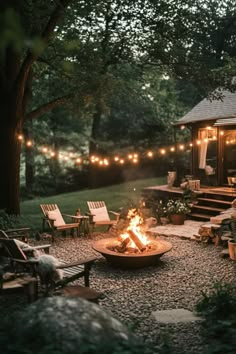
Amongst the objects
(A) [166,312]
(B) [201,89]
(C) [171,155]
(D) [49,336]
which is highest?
(B) [201,89]

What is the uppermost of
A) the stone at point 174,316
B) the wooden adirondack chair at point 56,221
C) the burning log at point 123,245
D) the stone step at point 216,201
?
the stone step at point 216,201

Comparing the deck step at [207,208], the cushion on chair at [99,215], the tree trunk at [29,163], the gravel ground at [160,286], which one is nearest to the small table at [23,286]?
the gravel ground at [160,286]

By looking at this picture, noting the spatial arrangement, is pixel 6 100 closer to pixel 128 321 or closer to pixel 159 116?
pixel 128 321

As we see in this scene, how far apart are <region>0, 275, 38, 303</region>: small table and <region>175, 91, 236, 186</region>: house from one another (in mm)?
10756

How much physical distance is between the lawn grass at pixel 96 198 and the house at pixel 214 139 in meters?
2.96

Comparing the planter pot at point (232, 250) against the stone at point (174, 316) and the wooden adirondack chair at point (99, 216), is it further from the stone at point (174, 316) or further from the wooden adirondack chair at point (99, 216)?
the wooden adirondack chair at point (99, 216)

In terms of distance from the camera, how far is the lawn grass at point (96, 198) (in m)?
17.0

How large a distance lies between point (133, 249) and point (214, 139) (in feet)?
30.4

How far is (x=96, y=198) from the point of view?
65.7 ft

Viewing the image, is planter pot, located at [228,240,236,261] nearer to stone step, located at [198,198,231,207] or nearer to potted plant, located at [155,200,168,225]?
potted plant, located at [155,200,168,225]

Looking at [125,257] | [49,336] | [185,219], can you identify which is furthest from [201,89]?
[49,336]

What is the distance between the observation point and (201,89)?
1394 cm

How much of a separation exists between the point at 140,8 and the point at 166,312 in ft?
36.2

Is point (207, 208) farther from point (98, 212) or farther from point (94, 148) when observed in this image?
point (94, 148)
